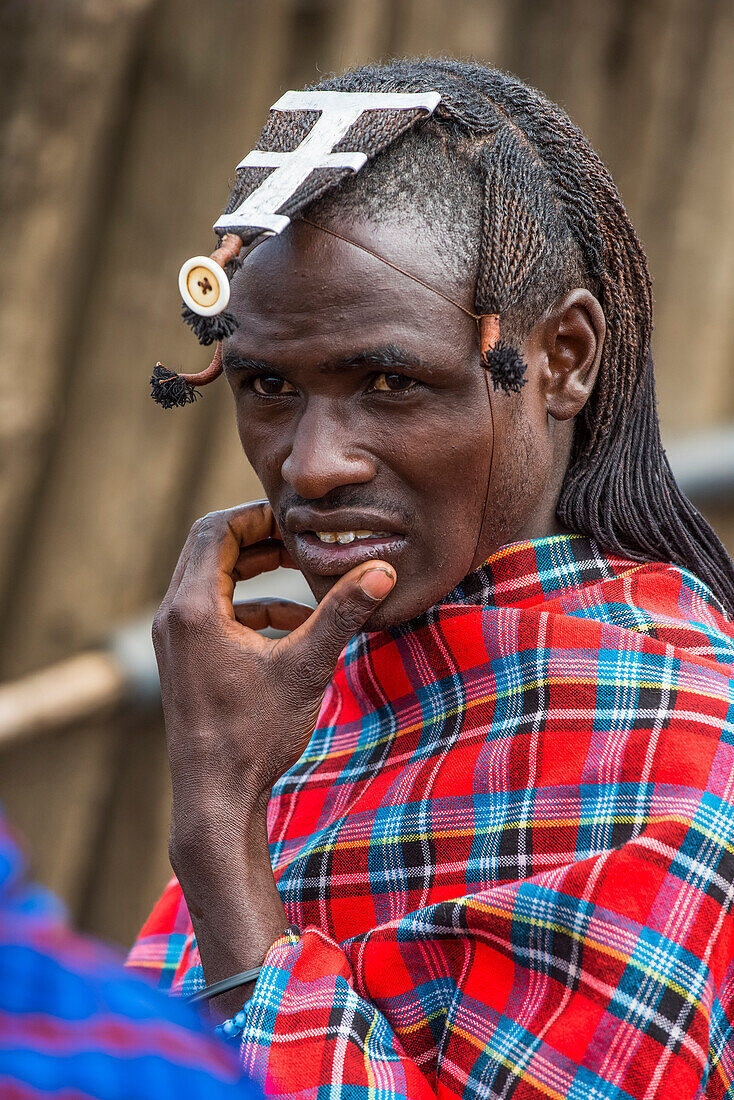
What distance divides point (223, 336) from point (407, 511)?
1.03 feet

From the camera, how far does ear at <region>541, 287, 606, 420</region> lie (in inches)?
60.6

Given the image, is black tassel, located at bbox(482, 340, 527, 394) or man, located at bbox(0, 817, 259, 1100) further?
black tassel, located at bbox(482, 340, 527, 394)

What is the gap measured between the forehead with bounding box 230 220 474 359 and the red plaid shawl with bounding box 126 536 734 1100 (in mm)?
356

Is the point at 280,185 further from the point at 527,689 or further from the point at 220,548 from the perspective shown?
the point at 527,689

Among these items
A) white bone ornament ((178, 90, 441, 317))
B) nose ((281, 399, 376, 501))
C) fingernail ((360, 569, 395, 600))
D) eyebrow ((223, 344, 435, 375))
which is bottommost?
fingernail ((360, 569, 395, 600))

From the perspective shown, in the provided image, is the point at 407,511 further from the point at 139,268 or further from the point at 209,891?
the point at 139,268

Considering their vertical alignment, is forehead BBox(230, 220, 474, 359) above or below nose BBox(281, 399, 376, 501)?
above

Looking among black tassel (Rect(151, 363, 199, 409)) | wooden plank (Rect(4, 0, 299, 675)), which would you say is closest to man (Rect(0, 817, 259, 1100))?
black tassel (Rect(151, 363, 199, 409))

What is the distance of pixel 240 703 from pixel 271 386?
41 cm

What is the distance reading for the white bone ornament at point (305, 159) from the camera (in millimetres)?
1378

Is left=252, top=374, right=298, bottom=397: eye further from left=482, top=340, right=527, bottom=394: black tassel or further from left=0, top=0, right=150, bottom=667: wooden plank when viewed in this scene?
left=0, top=0, right=150, bottom=667: wooden plank

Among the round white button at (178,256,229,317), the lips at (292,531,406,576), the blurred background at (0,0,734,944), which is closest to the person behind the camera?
the round white button at (178,256,229,317)

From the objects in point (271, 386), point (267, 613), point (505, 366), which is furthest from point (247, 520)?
point (505, 366)

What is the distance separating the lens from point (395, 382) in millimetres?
1448
